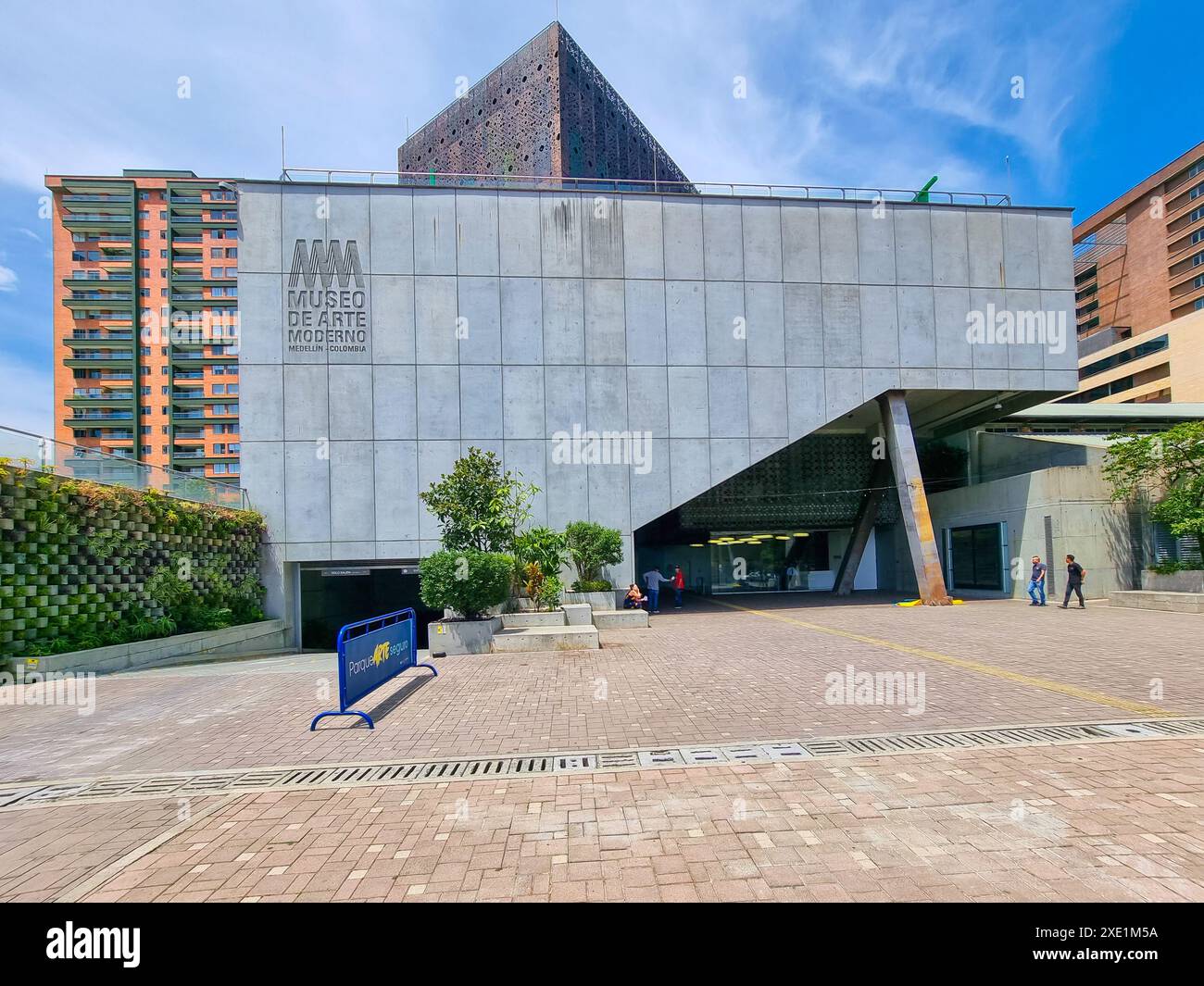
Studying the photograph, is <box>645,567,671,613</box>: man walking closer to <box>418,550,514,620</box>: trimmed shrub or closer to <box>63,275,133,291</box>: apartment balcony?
<box>418,550,514,620</box>: trimmed shrub

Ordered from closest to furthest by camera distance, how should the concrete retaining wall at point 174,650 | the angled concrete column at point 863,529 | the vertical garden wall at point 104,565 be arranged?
the vertical garden wall at point 104,565
the concrete retaining wall at point 174,650
the angled concrete column at point 863,529

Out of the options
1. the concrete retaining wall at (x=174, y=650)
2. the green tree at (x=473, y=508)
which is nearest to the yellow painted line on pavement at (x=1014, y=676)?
the green tree at (x=473, y=508)

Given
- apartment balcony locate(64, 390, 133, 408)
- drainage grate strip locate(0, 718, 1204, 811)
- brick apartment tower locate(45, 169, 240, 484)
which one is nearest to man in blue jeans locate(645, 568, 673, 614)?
drainage grate strip locate(0, 718, 1204, 811)

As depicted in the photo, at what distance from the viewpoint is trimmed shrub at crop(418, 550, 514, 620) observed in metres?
12.7

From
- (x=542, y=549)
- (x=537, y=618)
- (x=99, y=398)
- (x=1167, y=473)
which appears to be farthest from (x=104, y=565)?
(x=99, y=398)

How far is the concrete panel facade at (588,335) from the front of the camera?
1972 cm

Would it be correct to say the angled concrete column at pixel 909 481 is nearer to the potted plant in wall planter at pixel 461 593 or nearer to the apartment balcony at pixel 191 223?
the potted plant in wall planter at pixel 461 593

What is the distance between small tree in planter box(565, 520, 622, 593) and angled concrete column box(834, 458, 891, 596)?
1324cm

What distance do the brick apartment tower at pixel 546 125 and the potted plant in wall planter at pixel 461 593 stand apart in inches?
1533

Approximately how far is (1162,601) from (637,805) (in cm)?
1929

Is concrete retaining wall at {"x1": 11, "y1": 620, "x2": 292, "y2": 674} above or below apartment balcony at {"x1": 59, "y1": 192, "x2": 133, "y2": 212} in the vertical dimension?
below

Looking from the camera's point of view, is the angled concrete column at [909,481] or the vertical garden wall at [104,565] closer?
the vertical garden wall at [104,565]

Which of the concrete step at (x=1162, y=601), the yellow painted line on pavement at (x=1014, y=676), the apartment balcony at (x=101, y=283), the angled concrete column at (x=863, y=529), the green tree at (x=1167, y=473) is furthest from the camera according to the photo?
the apartment balcony at (x=101, y=283)
